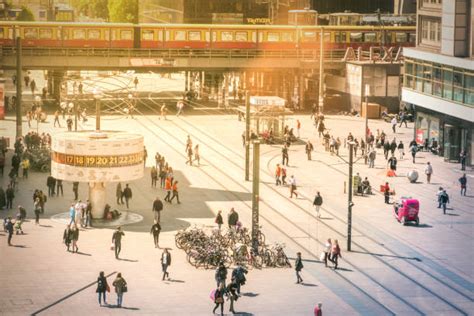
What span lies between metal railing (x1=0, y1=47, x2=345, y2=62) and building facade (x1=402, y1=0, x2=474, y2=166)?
2485 cm

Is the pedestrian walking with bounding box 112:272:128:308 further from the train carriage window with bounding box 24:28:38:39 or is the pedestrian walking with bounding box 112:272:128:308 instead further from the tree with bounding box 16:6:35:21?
the tree with bounding box 16:6:35:21

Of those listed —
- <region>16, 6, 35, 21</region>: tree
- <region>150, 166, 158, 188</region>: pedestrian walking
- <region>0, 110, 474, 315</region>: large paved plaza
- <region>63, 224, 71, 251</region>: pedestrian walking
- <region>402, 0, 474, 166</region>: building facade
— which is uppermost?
<region>16, 6, 35, 21</region>: tree

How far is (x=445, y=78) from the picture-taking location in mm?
80125

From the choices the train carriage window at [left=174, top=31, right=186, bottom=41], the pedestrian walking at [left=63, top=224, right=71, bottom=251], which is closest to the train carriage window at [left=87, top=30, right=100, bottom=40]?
the train carriage window at [left=174, top=31, right=186, bottom=41]

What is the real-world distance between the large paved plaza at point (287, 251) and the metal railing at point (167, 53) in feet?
95.5

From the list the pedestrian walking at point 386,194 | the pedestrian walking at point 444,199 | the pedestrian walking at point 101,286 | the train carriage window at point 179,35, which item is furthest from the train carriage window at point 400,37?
the pedestrian walking at point 101,286

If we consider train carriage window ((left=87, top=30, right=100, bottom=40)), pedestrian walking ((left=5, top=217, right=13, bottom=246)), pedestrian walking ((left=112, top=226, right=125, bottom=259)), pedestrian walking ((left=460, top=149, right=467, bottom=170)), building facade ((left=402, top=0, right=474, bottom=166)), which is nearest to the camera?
pedestrian walking ((left=112, top=226, right=125, bottom=259))

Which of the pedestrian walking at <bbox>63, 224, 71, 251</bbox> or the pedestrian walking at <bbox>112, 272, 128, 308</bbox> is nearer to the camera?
the pedestrian walking at <bbox>112, 272, 128, 308</bbox>

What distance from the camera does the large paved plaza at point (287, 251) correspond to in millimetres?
41562

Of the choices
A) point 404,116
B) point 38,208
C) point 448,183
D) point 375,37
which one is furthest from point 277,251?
point 375,37

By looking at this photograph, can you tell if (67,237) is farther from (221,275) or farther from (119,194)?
(119,194)

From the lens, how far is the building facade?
253ft

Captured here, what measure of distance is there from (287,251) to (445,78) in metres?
33.9

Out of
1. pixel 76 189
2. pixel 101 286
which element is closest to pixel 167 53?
pixel 76 189
